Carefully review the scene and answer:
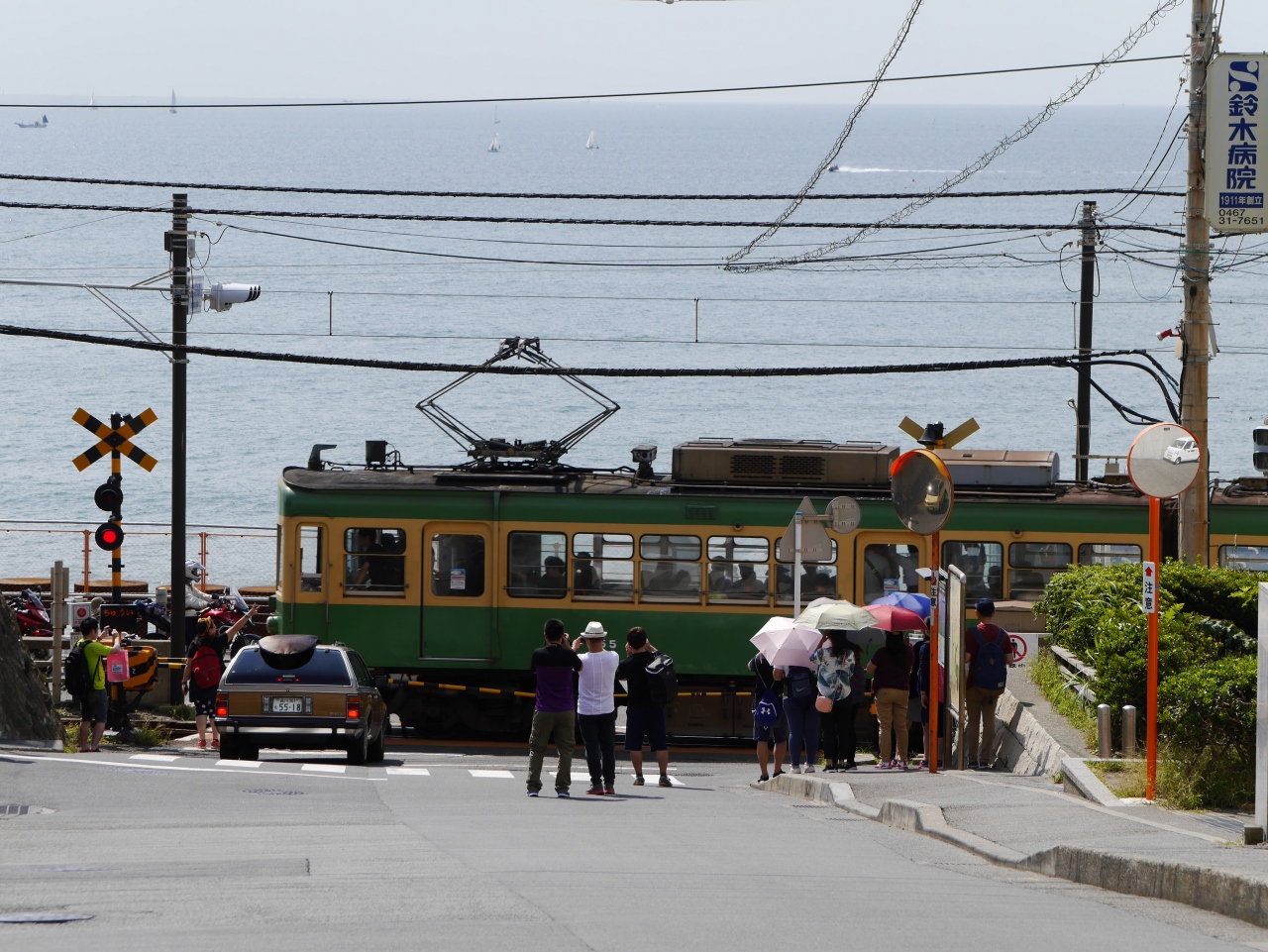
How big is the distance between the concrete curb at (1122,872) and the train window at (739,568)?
291 inches

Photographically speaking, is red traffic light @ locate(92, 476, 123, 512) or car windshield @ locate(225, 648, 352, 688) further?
red traffic light @ locate(92, 476, 123, 512)

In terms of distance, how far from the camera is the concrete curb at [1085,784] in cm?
1173

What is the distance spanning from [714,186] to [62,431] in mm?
109309

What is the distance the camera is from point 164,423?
238ft

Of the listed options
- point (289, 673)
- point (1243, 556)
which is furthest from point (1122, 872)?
point (1243, 556)

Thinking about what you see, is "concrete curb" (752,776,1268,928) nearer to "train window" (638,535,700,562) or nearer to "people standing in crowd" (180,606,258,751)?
"train window" (638,535,700,562)

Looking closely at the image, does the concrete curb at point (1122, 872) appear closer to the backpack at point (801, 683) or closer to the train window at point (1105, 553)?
the backpack at point (801, 683)

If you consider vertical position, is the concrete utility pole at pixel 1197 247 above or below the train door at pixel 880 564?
above

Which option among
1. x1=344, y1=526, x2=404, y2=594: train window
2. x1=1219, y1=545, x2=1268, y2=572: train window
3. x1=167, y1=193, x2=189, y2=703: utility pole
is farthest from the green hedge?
x1=167, y1=193, x2=189, y2=703: utility pole

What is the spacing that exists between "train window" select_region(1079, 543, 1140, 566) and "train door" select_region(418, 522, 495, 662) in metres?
6.95

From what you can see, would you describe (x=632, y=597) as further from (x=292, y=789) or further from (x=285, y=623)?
(x=292, y=789)

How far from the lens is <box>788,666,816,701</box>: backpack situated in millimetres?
15188

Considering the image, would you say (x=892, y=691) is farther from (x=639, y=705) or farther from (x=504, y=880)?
(x=504, y=880)

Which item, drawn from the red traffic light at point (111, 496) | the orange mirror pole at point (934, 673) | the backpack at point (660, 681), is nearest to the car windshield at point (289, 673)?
the backpack at point (660, 681)
